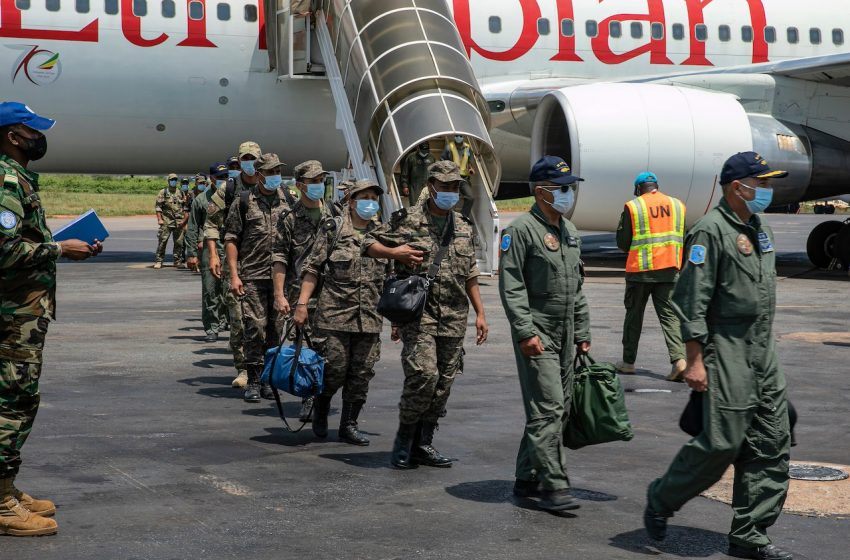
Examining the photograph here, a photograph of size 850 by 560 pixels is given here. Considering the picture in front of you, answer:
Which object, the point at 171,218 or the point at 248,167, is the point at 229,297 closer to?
the point at 248,167

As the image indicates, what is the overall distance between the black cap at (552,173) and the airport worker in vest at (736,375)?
108cm

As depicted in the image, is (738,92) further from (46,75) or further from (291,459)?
(291,459)

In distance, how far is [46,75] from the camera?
19.2m

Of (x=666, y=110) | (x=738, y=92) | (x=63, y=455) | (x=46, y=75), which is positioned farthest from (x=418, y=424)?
(x=738, y=92)

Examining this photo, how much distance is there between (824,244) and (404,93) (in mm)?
8846

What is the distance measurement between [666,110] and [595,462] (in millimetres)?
11688

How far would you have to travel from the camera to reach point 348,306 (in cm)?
834

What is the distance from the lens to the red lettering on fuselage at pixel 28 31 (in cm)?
1883

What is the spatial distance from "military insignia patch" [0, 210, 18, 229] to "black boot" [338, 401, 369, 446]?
3.07 metres

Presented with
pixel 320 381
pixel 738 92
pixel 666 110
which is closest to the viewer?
pixel 320 381

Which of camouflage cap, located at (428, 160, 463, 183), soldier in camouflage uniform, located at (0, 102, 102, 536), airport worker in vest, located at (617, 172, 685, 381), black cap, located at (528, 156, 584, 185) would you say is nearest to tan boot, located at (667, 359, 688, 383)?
airport worker in vest, located at (617, 172, 685, 381)

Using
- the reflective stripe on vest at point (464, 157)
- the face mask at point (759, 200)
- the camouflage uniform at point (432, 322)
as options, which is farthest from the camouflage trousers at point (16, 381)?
the reflective stripe on vest at point (464, 157)

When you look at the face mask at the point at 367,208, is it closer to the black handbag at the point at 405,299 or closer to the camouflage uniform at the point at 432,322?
the camouflage uniform at the point at 432,322

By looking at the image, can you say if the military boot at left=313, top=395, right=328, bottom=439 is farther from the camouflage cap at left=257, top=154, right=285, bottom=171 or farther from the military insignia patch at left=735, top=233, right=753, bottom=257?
the military insignia patch at left=735, top=233, right=753, bottom=257
